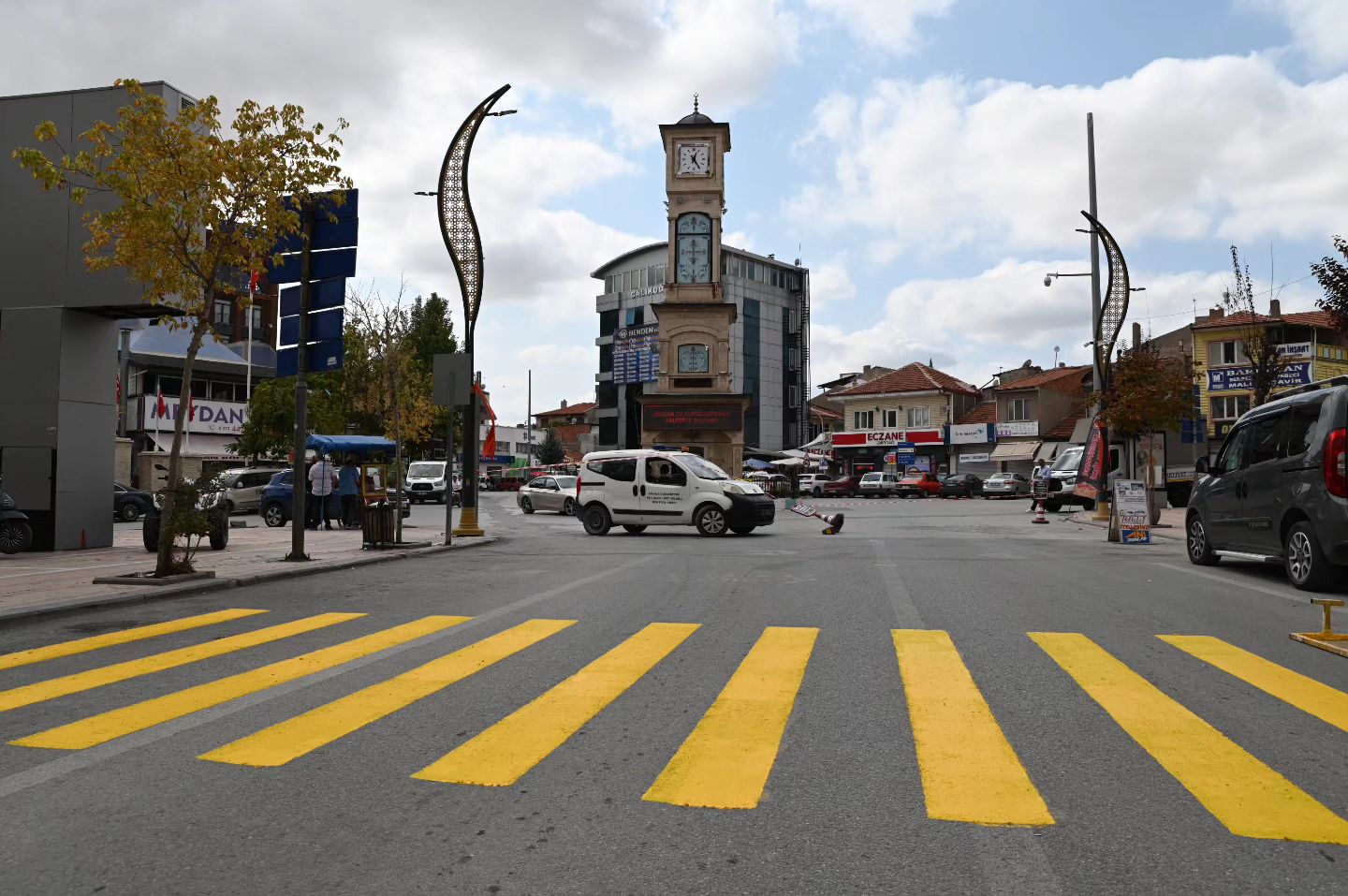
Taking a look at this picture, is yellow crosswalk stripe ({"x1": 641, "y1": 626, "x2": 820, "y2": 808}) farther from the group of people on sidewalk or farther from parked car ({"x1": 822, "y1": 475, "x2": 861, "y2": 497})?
parked car ({"x1": 822, "y1": 475, "x2": 861, "y2": 497})

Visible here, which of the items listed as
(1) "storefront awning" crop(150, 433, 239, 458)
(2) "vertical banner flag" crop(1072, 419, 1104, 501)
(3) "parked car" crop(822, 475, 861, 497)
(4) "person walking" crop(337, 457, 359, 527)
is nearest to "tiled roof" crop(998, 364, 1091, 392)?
(3) "parked car" crop(822, 475, 861, 497)

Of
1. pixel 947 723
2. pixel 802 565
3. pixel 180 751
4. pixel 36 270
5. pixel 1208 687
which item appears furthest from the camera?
pixel 36 270

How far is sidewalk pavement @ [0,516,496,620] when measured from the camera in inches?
371

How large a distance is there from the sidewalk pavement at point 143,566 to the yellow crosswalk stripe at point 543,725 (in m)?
5.36

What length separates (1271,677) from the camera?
5980mm

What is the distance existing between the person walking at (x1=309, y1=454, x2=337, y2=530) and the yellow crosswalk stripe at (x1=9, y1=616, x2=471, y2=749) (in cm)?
1598

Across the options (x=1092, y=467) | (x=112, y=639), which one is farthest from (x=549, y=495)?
(x=112, y=639)

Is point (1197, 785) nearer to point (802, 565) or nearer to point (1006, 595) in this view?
point (1006, 595)

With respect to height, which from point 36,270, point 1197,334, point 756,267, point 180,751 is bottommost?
point 180,751

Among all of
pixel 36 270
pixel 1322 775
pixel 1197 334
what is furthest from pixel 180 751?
pixel 1197 334

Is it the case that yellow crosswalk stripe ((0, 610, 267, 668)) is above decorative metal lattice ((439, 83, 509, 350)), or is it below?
below

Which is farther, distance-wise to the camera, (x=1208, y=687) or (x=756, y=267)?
(x=756, y=267)

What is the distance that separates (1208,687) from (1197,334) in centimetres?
5667

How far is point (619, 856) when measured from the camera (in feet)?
10.6
